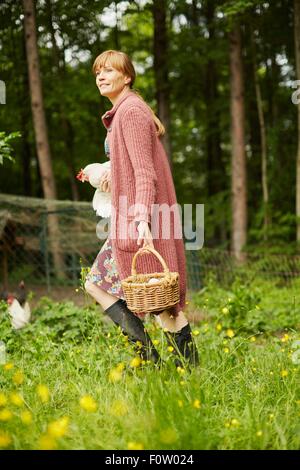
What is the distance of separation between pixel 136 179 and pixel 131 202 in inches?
5.7

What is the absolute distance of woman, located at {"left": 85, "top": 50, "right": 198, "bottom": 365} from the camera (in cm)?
310

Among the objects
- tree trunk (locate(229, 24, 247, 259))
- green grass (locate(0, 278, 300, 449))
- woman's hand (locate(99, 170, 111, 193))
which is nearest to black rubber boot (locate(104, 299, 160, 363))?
green grass (locate(0, 278, 300, 449))

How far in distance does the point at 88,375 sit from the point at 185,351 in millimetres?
549

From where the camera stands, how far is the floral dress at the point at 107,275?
331 centimetres

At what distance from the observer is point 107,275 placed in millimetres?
3336

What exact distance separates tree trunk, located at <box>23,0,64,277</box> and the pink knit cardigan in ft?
18.1

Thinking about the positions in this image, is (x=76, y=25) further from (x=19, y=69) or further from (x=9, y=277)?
(x=9, y=277)

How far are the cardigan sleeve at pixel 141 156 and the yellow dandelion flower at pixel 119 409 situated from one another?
36.2 inches

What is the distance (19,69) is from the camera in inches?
484

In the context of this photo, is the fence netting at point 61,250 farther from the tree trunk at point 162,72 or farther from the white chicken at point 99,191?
the white chicken at point 99,191

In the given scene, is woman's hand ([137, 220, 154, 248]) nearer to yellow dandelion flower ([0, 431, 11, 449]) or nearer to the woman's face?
the woman's face

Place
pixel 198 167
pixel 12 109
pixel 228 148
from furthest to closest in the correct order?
pixel 228 148 < pixel 198 167 < pixel 12 109

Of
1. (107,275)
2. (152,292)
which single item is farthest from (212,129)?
(152,292)
